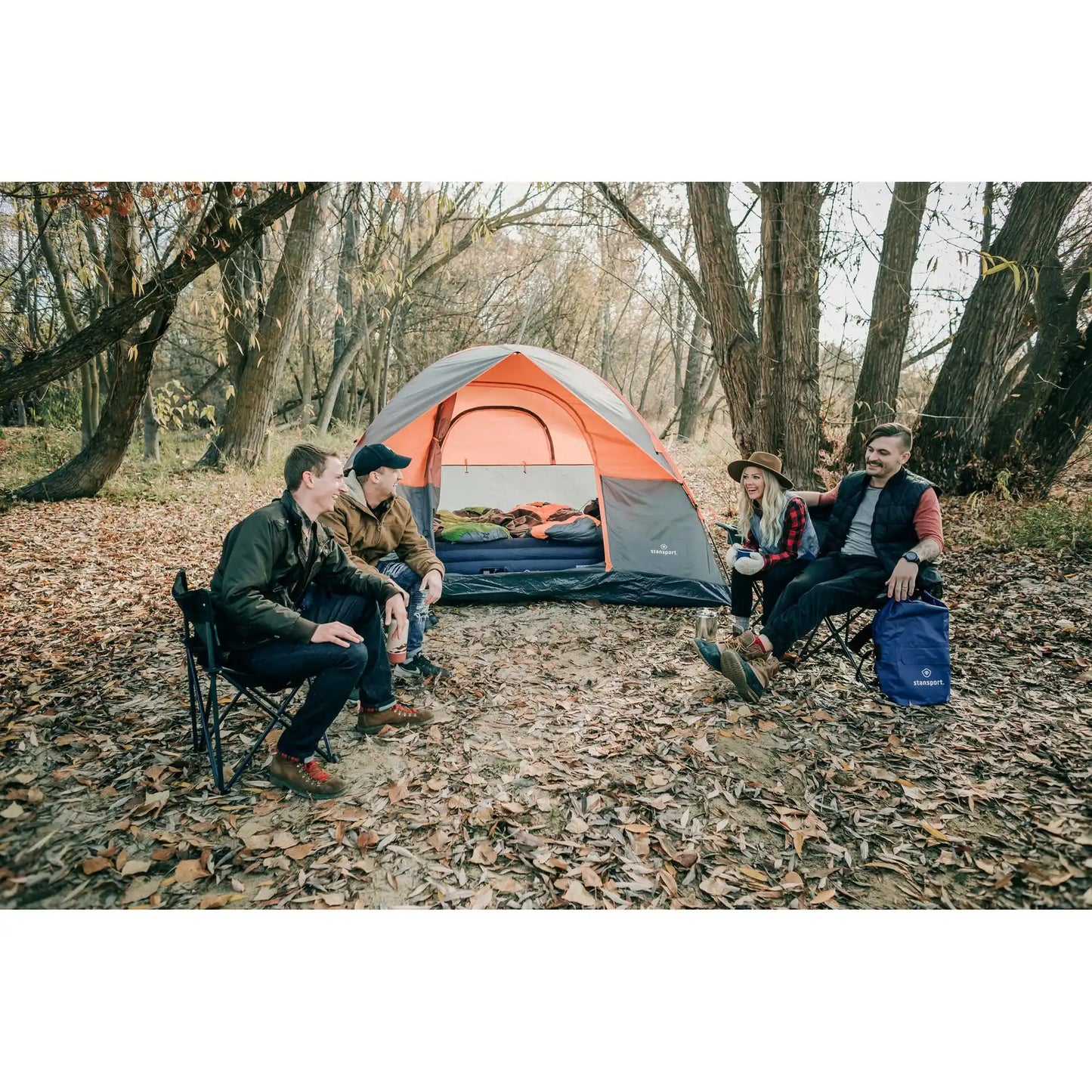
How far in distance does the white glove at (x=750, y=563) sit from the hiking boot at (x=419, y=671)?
1.59m

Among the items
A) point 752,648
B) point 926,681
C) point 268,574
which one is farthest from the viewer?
point 752,648

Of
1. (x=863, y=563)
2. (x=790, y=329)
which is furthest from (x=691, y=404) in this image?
(x=863, y=563)

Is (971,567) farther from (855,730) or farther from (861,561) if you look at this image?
(855,730)

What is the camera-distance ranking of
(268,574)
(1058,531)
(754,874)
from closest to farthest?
(754,874) → (268,574) → (1058,531)

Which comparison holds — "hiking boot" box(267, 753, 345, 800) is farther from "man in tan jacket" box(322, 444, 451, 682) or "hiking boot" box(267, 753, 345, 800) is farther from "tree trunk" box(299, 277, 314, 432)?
"tree trunk" box(299, 277, 314, 432)

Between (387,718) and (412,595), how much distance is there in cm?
76

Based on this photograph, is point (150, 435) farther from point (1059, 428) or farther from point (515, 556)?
point (1059, 428)

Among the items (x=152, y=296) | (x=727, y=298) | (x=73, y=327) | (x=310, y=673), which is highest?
(x=73, y=327)

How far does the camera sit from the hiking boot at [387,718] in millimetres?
3094

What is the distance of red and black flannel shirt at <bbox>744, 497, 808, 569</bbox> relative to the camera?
3.68 m

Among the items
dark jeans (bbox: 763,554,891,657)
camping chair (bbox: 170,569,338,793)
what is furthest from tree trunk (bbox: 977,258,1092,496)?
camping chair (bbox: 170,569,338,793)

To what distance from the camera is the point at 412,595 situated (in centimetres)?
371
